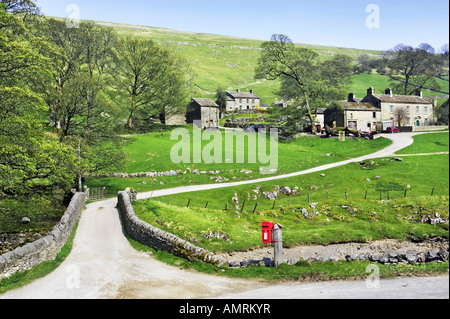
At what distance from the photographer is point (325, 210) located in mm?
31203

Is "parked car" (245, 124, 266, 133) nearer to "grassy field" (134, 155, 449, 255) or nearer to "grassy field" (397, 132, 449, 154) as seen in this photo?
"grassy field" (397, 132, 449, 154)

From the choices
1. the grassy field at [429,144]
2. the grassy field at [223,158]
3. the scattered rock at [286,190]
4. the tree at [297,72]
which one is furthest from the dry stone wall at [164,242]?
the tree at [297,72]

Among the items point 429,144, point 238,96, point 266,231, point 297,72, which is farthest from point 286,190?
point 238,96

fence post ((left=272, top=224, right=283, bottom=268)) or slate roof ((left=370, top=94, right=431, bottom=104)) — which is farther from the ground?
slate roof ((left=370, top=94, right=431, bottom=104))

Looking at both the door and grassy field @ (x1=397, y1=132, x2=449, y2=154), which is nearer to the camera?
grassy field @ (x1=397, y1=132, x2=449, y2=154)

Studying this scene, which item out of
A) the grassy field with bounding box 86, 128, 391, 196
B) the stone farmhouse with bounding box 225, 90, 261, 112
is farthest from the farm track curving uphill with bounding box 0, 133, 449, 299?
the stone farmhouse with bounding box 225, 90, 261, 112

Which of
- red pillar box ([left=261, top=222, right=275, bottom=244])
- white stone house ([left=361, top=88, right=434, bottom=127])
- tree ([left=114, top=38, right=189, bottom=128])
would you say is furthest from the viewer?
white stone house ([left=361, top=88, right=434, bottom=127])

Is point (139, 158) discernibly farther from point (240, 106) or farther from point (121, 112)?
point (240, 106)

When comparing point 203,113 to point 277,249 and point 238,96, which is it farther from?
point 277,249

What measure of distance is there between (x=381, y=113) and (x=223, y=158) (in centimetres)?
5413

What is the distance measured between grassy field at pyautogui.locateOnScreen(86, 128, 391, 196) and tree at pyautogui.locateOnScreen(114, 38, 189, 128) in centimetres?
870

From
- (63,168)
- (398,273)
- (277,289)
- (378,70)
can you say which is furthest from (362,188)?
(378,70)

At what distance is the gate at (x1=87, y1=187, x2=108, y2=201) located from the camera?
37394 mm

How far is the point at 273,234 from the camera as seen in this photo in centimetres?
1608
